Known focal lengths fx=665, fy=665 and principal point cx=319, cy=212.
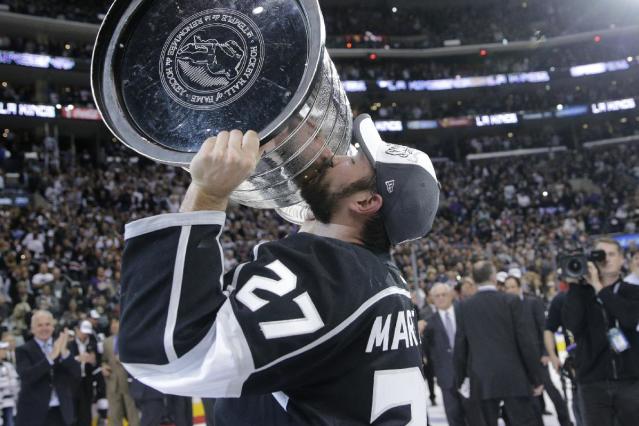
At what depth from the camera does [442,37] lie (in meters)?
32.8

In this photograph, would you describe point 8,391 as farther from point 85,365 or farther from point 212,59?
point 212,59

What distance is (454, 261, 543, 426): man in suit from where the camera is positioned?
17.2ft

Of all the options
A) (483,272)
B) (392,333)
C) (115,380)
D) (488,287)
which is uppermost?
(392,333)

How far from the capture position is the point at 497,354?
211 inches

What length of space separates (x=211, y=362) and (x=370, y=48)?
102 feet

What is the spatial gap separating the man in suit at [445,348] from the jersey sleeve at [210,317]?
17.6 feet

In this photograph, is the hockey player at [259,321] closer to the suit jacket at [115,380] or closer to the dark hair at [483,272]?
the dark hair at [483,272]

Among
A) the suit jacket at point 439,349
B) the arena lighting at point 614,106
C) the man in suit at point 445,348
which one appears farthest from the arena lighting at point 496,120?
the suit jacket at point 439,349

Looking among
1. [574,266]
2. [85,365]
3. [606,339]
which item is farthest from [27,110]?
[606,339]

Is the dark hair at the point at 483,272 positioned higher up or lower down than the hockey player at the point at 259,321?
lower down

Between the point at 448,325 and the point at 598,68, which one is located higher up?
the point at 598,68

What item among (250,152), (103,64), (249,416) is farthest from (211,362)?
(103,64)

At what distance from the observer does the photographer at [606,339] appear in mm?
4246

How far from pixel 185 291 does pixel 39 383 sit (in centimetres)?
584
